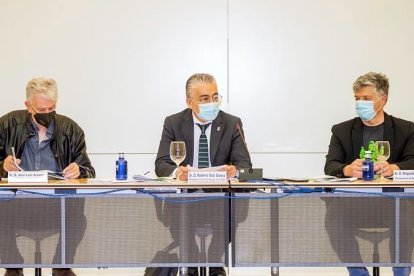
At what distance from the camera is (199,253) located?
3162mm

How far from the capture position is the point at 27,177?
10.9 ft

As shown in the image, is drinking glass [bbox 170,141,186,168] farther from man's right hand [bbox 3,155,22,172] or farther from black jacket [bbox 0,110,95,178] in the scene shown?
man's right hand [bbox 3,155,22,172]

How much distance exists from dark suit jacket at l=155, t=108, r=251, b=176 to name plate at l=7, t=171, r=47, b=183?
835mm

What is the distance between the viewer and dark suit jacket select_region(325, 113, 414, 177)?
395 cm

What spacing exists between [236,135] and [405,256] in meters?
1.35

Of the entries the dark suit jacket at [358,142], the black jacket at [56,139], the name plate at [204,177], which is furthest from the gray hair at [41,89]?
the dark suit jacket at [358,142]

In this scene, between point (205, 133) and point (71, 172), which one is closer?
point (71, 172)

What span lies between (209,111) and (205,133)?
0.18 m

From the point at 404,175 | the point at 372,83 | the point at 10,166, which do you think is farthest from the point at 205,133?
the point at 404,175

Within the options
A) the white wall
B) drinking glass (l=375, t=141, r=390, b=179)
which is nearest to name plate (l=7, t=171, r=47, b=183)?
drinking glass (l=375, t=141, r=390, b=179)

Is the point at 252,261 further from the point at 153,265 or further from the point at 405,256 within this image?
the point at 405,256

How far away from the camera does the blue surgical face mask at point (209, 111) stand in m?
3.95

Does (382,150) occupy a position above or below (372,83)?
below

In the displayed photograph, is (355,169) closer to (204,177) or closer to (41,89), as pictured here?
(204,177)
